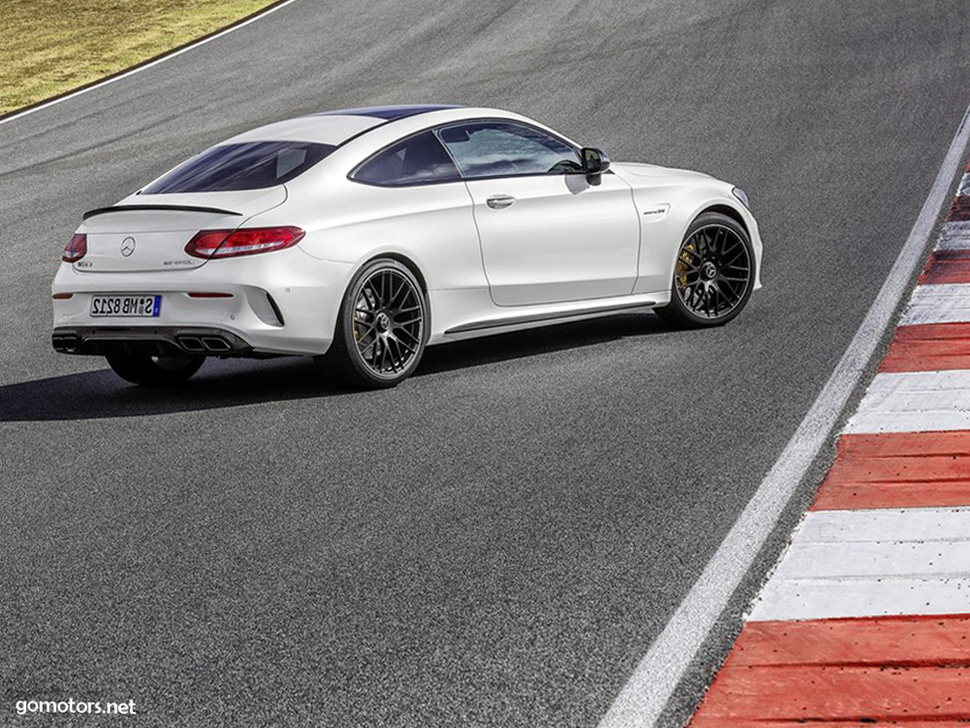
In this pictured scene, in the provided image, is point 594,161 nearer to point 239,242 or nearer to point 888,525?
point 239,242

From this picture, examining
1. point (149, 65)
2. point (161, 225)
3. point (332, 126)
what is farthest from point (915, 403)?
point (149, 65)

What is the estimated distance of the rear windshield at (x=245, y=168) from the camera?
8.56 m

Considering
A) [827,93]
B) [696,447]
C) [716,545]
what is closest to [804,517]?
[716,545]

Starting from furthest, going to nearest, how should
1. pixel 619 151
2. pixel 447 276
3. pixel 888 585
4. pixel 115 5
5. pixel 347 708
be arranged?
pixel 115 5, pixel 619 151, pixel 447 276, pixel 888 585, pixel 347 708

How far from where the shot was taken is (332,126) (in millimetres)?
9102

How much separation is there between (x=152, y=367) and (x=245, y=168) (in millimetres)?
1361

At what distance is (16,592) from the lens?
5.22 m

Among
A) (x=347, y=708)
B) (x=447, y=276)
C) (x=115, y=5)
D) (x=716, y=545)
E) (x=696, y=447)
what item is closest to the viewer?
(x=347, y=708)

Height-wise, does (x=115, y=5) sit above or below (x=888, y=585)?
above

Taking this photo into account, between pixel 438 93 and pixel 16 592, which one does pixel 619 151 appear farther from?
pixel 16 592

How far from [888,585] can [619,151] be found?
47.2ft

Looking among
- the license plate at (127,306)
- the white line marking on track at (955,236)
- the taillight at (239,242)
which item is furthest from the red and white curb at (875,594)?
the white line marking on track at (955,236)

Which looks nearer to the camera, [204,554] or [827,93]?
[204,554]

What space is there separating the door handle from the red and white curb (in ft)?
7.96
